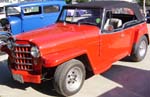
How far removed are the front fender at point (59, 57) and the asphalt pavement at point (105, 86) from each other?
0.85m

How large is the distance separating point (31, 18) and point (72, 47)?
6.14m

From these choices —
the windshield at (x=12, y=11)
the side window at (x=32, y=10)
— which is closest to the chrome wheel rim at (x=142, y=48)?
the side window at (x=32, y=10)

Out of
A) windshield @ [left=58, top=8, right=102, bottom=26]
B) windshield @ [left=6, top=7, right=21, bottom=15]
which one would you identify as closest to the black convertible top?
windshield @ [left=58, top=8, right=102, bottom=26]

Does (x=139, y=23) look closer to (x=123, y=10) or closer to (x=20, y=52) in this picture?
(x=123, y=10)

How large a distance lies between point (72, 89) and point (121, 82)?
1.30 m

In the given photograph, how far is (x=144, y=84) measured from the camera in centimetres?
640

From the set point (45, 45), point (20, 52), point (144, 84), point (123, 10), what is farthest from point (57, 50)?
point (123, 10)

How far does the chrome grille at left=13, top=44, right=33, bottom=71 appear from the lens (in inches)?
225

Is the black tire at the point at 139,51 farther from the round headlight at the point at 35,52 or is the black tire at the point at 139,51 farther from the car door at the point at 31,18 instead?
the car door at the point at 31,18

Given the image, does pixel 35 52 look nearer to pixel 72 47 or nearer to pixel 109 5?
pixel 72 47

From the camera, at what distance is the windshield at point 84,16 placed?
670 cm

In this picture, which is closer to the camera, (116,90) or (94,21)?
(116,90)

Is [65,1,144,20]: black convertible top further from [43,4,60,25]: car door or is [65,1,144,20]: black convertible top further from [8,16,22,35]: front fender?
[43,4,60,25]: car door

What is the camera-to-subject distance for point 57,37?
5816 mm
